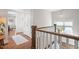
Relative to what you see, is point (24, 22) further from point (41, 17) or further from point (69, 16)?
point (69, 16)

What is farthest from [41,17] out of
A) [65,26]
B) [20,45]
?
[20,45]

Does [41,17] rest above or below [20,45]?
above

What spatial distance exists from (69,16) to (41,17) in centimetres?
40

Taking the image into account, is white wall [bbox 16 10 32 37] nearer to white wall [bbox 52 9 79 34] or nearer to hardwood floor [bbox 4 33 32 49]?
hardwood floor [bbox 4 33 32 49]

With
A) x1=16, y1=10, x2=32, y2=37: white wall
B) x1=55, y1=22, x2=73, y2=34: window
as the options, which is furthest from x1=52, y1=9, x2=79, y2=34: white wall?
x1=16, y1=10, x2=32, y2=37: white wall

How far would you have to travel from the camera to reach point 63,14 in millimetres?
1828

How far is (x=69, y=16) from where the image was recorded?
1814 millimetres

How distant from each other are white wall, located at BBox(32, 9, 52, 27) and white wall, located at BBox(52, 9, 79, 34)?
8 centimetres

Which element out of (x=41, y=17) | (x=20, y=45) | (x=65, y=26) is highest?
(x=41, y=17)

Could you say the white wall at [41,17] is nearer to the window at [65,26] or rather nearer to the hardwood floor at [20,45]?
the window at [65,26]

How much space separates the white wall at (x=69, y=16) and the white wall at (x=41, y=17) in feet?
0.26
